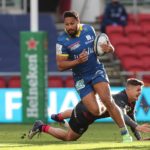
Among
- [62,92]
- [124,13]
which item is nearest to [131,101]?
[62,92]

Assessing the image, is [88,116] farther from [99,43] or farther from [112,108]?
[99,43]

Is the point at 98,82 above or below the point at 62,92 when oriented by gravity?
above

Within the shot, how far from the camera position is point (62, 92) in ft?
63.6

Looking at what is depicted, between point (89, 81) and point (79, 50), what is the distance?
1.39 ft

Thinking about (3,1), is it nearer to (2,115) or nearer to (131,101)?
(2,115)

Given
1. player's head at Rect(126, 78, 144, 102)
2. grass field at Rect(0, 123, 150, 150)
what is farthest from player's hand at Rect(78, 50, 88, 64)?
grass field at Rect(0, 123, 150, 150)

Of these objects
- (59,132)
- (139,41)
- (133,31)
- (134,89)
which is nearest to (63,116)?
(59,132)

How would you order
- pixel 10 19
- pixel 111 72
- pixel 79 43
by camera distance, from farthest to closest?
1. pixel 10 19
2. pixel 111 72
3. pixel 79 43

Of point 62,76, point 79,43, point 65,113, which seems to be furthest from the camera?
point 62,76

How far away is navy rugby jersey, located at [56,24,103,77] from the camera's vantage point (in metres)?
12.2

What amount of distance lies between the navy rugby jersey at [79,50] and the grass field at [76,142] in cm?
96

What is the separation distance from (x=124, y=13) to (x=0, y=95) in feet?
17.9

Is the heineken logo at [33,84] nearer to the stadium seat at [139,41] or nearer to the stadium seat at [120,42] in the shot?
the stadium seat at [120,42]

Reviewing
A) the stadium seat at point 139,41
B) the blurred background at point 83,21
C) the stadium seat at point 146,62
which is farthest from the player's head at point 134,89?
the stadium seat at point 139,41
